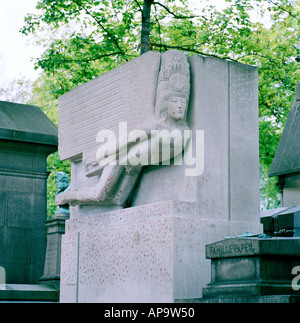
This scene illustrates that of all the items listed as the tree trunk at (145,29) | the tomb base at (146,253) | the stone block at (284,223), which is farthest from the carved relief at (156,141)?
the tree trunk at (145,29)

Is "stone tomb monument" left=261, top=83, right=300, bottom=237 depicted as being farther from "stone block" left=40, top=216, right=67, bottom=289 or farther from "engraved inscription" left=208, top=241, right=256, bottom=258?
"engraved inscription" left=208, top=241, right=256, bottom=258

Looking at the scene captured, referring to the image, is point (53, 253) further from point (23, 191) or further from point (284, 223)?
point (284, 223)

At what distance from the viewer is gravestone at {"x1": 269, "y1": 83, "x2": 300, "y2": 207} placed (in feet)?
36.1

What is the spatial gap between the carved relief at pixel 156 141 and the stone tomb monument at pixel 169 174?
0.04ft

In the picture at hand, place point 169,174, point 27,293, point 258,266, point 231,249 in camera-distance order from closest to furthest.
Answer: point 258,266, point 231,249, point 169,174, point 27,293

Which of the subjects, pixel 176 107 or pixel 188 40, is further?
pixel 188 40

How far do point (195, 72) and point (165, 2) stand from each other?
11.7 metres

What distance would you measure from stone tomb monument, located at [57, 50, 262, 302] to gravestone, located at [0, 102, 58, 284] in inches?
128

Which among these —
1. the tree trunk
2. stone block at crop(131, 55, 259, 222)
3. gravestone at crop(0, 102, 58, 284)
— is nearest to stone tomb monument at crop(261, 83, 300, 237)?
stone block at crop(131, 55, 259, 222)

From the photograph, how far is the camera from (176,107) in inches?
264

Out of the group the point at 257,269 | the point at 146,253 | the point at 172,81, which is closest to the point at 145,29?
the point at 172,81

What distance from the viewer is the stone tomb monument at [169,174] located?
6.49 m

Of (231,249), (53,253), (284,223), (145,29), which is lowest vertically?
(231,249)

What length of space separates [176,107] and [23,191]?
5.17 meters
